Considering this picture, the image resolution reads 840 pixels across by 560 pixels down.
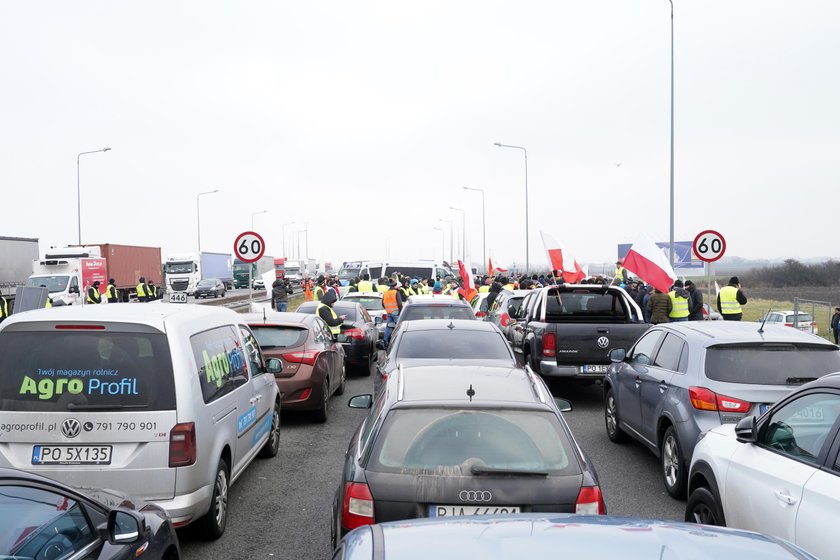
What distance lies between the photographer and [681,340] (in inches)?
297

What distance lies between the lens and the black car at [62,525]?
3.04 metres

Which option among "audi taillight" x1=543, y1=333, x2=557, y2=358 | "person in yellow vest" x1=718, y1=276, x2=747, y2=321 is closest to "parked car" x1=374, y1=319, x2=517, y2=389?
"audi taillight" x1=543, y1=333, x2=557, y2=358

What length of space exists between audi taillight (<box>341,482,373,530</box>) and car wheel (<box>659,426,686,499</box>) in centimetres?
371

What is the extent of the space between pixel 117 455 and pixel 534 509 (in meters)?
2.84

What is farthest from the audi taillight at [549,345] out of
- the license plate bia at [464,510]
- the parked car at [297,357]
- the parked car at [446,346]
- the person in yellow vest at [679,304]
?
the license plate bia at [464,510]

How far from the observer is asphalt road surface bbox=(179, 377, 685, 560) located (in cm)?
579

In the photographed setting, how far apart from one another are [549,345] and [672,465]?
4.49 metres

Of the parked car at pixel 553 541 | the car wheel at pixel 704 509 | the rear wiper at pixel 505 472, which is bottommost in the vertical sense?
the car wheel at pixel 704 509

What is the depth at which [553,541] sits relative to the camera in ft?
7.54

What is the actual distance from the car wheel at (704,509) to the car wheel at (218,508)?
11.0ft

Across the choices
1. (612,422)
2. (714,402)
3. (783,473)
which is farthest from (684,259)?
(783,473)

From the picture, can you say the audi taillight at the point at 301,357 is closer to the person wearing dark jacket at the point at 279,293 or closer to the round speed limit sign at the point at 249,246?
the round speed limit sign at the point at 249,246

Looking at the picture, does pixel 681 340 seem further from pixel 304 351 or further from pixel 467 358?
pixel 304 351

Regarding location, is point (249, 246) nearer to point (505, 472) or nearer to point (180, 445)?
point (180, 445)
